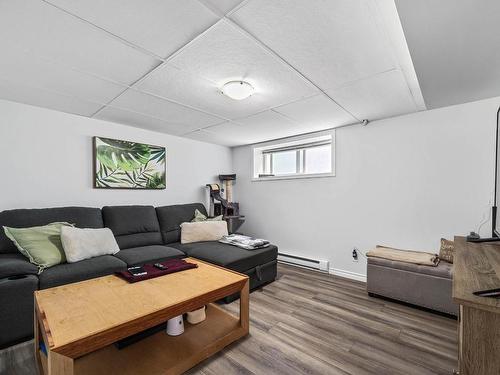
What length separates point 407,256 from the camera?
2406 mm

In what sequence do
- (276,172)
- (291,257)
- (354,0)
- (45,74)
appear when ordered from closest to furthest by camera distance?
(354,0) < (45,74) < (291,257) < (276,172)

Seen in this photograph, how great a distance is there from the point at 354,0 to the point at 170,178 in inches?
125

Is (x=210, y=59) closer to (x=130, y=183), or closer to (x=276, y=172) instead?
(x=130, y=183)

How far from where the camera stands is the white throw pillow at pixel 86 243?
7.02 feet

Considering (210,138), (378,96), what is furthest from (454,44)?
(210,138)

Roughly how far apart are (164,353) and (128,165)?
242cm

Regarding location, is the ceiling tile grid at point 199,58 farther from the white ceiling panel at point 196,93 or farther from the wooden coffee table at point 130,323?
the wooden coffee table at point 130,323

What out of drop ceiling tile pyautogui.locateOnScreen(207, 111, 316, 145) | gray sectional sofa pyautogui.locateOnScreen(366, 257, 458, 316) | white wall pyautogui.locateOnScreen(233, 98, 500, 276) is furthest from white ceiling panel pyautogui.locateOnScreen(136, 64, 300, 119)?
gray sectional sofa pyautogui.locateOnScreen(366, 257, 458, 316)

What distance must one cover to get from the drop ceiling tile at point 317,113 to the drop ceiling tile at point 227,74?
16 cm

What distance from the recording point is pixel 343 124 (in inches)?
122

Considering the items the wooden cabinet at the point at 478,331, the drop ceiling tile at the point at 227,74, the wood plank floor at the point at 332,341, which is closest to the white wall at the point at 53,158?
the drop ceiling tile at the point at 227,74

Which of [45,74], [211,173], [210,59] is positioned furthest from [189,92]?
[211,173]

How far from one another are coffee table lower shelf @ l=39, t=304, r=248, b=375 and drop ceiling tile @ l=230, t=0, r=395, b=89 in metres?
2.05

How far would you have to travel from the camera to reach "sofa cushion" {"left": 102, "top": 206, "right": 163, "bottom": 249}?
9.10ft
